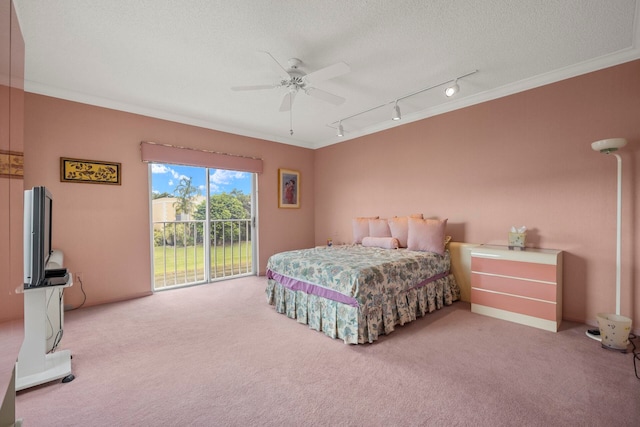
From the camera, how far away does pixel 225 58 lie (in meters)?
2.50

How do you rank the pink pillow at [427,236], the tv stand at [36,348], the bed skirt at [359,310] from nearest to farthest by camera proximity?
1. the tv stand at [36,348]
2. the bed skirt at [359,310]
3. the pink pillow at [427,236]

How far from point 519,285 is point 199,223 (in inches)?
176

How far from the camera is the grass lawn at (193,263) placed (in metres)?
4.30

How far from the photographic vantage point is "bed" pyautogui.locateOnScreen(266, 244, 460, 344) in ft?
7.84

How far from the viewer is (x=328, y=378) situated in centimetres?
188

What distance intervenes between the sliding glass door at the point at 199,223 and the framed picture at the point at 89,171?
0.43m

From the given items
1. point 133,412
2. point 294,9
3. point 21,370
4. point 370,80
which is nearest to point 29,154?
point 21,370

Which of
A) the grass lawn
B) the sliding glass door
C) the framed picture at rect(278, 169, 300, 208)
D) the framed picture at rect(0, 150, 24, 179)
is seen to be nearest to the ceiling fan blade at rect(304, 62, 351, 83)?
Result: the framed picture at rect(0, 150, 24, 179)

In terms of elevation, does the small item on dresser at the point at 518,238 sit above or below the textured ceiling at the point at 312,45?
below

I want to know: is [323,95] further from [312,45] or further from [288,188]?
[288,188]

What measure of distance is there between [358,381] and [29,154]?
4142 millimetres

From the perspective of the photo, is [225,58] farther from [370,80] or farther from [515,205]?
[515,205]

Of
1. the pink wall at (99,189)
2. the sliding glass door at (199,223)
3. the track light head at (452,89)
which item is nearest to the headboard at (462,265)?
the track light head at (452,89)

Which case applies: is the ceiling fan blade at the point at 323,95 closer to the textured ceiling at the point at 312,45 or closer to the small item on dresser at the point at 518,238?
the textured ceiling at the point at 312,45
